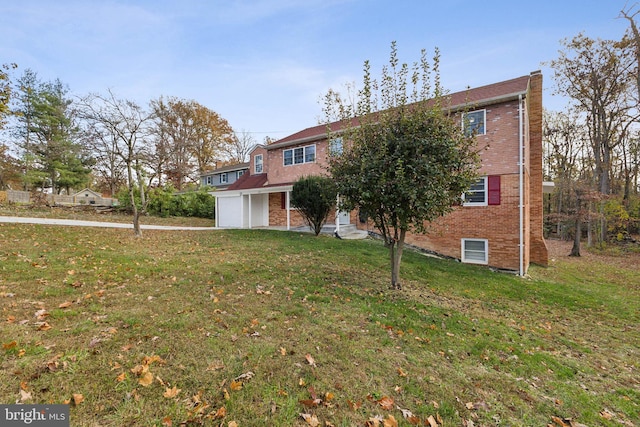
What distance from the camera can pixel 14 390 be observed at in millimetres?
2303

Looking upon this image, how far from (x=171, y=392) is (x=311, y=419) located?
126 centimetres

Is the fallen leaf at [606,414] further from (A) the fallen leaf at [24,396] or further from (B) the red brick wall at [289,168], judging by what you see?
A: (B) the red brick wall at [289,168]

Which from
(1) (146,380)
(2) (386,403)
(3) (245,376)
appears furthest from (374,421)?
(1) (146,380)

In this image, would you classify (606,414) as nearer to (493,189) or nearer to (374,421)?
(374,421)

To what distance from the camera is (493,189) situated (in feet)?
37.8

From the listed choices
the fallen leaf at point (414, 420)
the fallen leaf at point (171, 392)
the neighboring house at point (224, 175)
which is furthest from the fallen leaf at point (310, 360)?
the neighboring house at point (224, 175)

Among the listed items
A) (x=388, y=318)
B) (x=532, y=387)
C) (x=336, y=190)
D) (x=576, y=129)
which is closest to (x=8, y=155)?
(x=336, y=190)

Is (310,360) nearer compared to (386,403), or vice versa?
(386,403)

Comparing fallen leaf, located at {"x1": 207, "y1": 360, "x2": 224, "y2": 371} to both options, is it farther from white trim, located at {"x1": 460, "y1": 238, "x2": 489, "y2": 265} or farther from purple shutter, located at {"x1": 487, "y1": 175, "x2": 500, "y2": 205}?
purple shutter, located at {"x1": 487, "y1": 175, "x2": 500, "y2": 205}

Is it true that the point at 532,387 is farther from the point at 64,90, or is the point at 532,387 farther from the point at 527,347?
the point at 64,90

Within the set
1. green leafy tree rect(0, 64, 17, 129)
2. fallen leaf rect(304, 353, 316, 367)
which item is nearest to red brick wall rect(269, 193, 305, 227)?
green leafy tree rect(0, 64, 17, 129)

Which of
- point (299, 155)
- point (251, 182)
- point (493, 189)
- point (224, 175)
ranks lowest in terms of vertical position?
point (493, 189)

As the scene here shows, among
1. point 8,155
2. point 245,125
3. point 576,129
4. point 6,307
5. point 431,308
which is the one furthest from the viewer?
point 245,125

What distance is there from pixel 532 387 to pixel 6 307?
23.0ft
